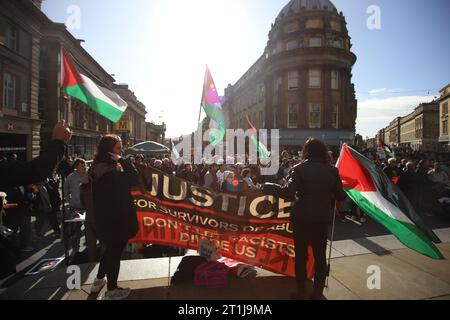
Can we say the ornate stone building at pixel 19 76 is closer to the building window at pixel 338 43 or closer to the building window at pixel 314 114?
the building window at pixel 314 114

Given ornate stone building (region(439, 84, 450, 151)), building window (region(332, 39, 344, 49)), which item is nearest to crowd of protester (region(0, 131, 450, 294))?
building window (region(332, 39, 344, 49))

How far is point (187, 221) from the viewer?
13.6ft

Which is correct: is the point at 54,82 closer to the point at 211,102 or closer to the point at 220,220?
the point at 211,102

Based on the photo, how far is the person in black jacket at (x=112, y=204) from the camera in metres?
3.25

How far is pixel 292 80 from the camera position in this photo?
1302 inches

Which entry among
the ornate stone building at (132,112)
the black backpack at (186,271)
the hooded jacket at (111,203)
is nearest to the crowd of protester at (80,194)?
the hooded jacket at (111,203)

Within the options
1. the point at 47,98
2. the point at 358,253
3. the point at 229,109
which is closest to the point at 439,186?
the point at 358,253

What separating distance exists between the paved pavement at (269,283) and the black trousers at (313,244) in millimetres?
493

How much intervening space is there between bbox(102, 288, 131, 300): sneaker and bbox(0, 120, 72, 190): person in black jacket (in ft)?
6.99

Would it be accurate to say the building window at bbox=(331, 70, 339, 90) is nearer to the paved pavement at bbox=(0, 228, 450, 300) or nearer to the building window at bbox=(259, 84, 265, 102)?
the building window at bbox=(259, 84, 265, 102)

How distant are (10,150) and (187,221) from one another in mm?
19840

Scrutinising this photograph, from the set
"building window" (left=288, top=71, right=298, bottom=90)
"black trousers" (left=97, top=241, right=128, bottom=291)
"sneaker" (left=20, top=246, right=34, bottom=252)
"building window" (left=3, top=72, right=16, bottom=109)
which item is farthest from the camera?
"building window" (left=288, top=71, right=298, bottom=90)

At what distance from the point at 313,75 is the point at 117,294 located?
33651mm

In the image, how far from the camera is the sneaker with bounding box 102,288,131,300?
337 cm
